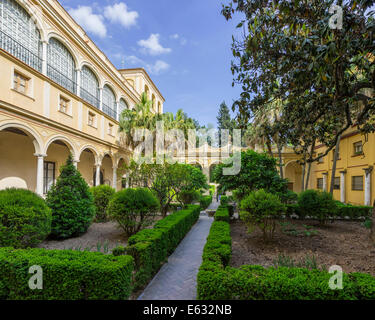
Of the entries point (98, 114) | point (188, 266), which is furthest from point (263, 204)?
point (98, 114)

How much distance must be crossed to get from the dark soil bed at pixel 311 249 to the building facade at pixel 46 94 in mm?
8642

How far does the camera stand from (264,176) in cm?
963

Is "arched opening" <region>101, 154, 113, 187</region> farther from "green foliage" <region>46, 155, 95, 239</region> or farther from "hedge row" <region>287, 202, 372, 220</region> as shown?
"hedge row" <region>287, 202, 372, 220</region>

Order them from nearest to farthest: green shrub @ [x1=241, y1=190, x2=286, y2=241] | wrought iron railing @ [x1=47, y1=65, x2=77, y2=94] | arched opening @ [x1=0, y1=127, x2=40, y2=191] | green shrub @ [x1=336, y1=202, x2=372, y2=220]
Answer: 1. green shrub @ [x1=241, y1=190, x2=286, y2=241]
2. arched opening @ [x1=0, y1=127, x2=40, y2=191]
3. wrought iron railing @ [x1=47, y1=65, x2=77, y2=94]
4. green shrub @ [x1=336, y1=202, x2=372, y2=220]

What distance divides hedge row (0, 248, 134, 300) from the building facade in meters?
7.11

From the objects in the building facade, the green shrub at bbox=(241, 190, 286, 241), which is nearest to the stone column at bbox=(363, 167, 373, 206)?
the green shrub at bbox=(241, 190, 286, 241)

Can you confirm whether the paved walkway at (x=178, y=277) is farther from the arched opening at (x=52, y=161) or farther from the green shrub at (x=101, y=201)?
the arched opening at (x=52, y=161)

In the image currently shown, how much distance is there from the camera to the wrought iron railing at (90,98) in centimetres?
1485

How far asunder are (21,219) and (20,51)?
8754 millimetres

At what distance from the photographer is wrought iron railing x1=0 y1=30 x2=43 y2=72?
30.5 ft

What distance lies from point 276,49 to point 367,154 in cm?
1469

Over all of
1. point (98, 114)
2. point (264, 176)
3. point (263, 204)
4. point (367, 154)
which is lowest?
point (263, 204)
